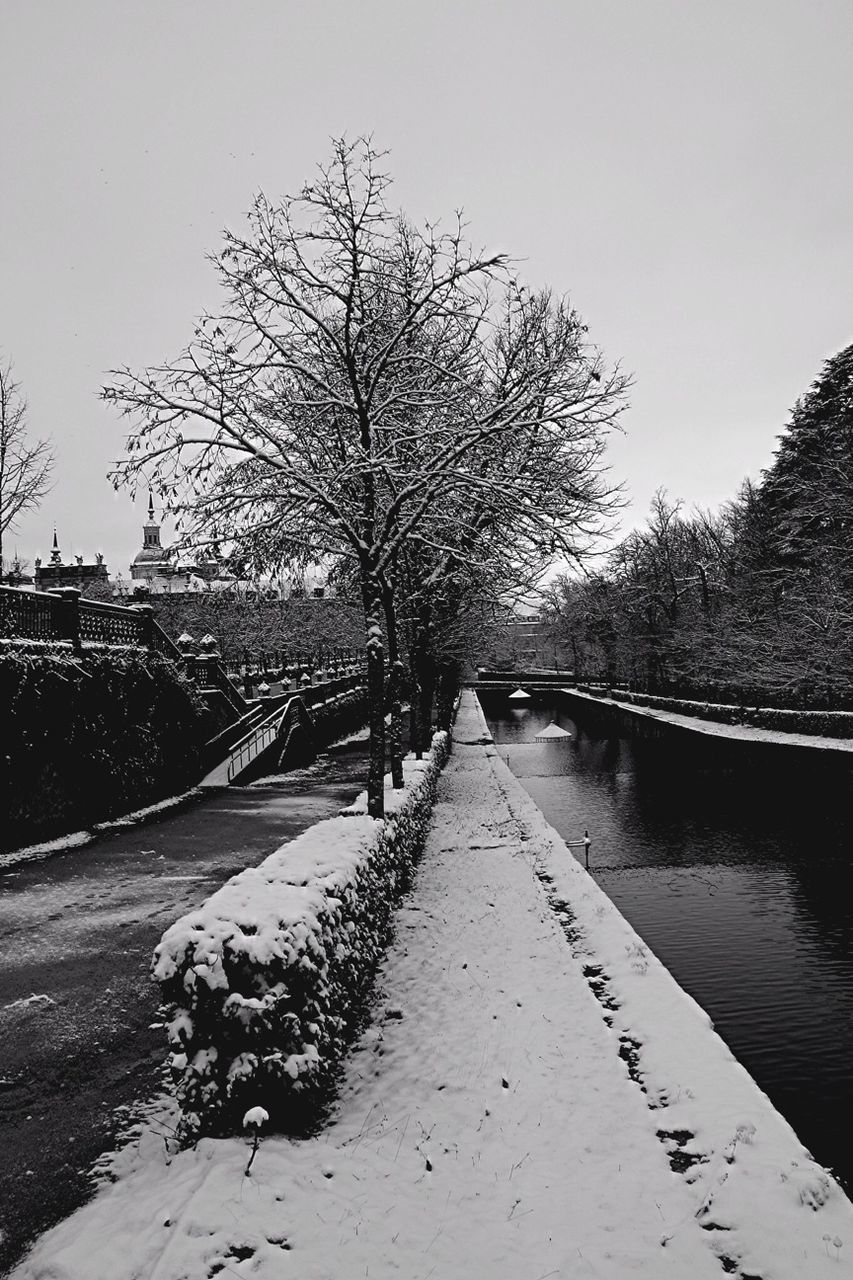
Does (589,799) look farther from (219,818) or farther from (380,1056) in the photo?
(380,1056)

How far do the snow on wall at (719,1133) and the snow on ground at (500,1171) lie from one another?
0.05 ft

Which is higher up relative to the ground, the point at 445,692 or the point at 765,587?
the point at 765,587

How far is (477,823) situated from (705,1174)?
1187cm

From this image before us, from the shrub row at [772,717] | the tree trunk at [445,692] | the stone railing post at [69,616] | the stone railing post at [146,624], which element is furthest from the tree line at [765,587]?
the stone railing post at [69,616]

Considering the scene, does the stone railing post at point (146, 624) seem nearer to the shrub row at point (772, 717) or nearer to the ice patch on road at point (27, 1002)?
the ice patch on road at point (27, 1002)

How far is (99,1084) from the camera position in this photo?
5410mm

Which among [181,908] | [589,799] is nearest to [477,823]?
[589,799]

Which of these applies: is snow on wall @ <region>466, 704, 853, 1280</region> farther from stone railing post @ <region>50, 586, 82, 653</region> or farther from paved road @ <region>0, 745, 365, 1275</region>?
stone railing post @ <region>50, 586, 82, 653</region>

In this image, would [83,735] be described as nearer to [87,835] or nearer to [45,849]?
[87,835]

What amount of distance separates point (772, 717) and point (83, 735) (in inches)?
1206

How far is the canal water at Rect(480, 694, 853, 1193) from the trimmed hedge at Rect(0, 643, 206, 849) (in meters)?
9.07

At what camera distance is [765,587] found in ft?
139

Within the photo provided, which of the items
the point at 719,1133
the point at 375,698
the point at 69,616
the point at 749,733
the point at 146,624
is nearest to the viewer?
the point at 719,1133

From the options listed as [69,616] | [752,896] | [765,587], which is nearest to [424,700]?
[69,616]
